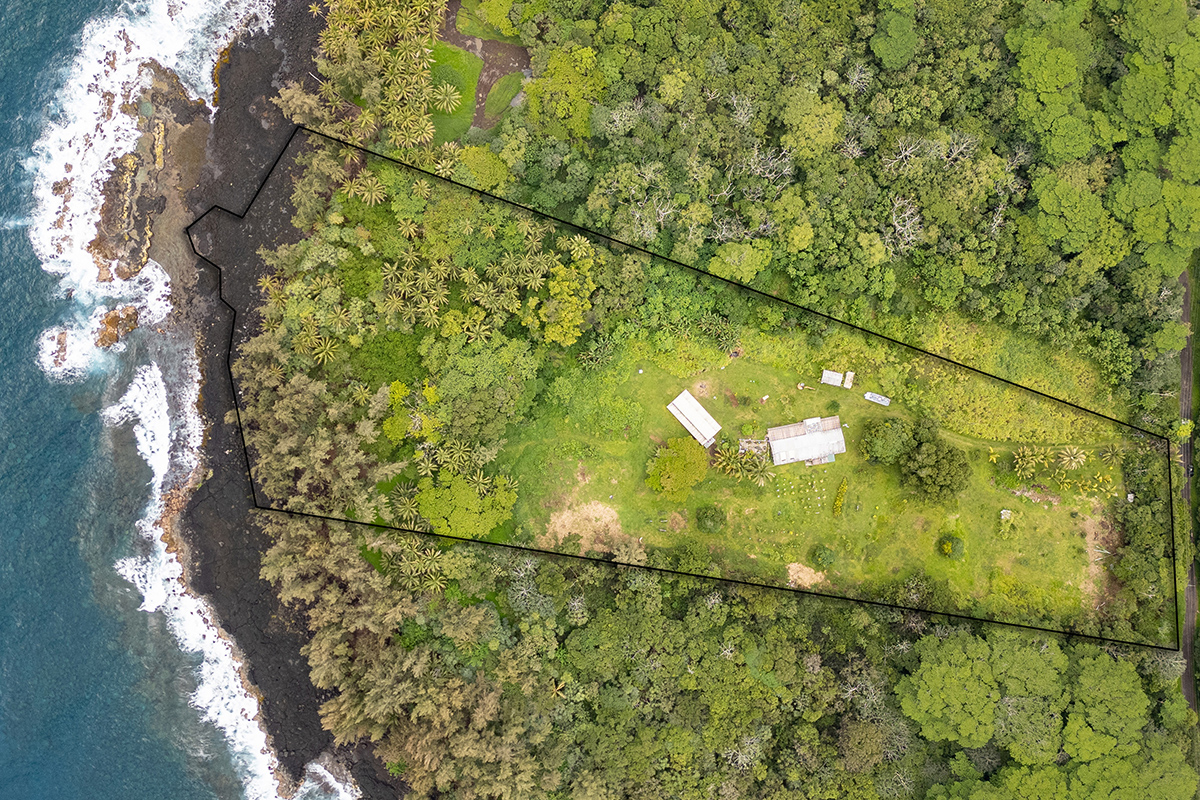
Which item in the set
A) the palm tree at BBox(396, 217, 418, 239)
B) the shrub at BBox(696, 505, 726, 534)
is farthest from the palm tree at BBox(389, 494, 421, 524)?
the shrub at BBox(696, 505, 726, 534)

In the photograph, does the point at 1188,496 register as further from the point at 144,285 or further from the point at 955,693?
the point at 144,285

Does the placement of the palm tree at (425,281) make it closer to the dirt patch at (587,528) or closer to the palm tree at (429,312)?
the palm tree at (429,312)

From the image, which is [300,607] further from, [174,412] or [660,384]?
[660,384]

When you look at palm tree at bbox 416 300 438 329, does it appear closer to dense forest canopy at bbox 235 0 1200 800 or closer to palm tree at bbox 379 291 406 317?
dense forest canopy at bbox 235 0 1200 800

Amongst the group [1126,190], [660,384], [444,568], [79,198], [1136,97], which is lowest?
[444,568]

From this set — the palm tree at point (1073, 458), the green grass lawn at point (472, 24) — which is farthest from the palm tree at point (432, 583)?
the palm tree at point (1073, 458)

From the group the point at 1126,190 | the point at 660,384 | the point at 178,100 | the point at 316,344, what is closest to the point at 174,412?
the point at 316,344
